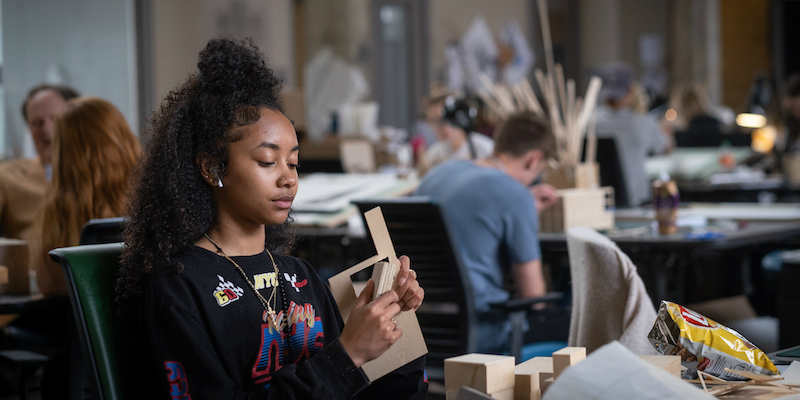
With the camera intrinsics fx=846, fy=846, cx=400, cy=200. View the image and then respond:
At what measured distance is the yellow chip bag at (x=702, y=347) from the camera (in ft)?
3.76

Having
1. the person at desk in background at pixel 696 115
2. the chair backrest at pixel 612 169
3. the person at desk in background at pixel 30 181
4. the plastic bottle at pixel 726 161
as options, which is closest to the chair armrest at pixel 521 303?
the person at desk in background at pixel 30 181

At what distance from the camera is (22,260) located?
7.79 ft

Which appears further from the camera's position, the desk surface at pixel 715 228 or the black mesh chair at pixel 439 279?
the desk surface at pixel 715 228

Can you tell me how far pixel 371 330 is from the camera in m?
1.11

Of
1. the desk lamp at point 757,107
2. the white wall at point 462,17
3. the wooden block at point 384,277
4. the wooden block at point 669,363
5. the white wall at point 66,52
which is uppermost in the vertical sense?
the white wall at point 462,17

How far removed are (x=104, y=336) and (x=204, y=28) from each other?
6.39 metres

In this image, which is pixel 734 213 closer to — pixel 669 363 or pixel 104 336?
pixel 669 363

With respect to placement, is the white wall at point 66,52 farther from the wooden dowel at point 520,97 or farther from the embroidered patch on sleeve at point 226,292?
the embroidered patch on sleeve at point 226,292

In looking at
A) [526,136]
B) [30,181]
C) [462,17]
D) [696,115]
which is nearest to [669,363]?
[526,136]

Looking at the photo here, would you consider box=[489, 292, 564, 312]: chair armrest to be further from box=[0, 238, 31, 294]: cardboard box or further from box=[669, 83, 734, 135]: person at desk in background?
box=[669, 83, 734, 135]: person at desk in background

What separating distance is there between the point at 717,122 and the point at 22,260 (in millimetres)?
7572

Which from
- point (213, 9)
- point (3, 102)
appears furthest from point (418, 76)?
point (3, 102)

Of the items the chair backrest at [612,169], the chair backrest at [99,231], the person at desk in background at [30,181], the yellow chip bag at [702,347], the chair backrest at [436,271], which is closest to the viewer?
the yellow chip bag at [702,347]

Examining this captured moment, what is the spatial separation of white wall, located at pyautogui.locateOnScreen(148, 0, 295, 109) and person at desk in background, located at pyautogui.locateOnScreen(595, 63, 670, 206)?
2.38 meters
